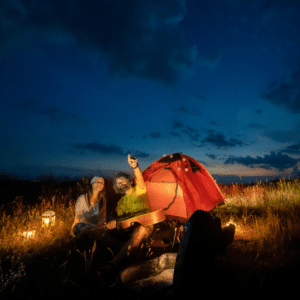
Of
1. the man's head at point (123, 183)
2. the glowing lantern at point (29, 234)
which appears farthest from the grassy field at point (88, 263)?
the man's head at point (123, 183)

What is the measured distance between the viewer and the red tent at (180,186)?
21.2 feet

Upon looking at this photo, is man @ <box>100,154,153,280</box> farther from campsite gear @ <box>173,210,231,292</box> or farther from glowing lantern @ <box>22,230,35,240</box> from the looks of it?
campsite gear @ <box>173,210,231,292</box>

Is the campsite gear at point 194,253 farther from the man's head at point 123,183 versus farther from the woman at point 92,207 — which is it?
the woman at point 92,207

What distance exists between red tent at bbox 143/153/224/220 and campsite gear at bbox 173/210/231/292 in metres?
4.12

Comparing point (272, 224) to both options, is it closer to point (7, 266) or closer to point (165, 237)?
point (165, 237)

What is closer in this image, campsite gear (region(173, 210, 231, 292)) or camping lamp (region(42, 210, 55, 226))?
campsite gear (region(173, 210, 231, 292))

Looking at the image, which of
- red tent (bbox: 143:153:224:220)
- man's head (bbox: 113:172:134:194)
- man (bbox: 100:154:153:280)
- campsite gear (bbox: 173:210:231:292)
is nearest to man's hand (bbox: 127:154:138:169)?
man (bbox: 100:154:153:280)

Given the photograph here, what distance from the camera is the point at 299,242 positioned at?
411 cm

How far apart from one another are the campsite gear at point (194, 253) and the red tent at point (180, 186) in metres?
4.12

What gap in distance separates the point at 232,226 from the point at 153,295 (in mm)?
2480

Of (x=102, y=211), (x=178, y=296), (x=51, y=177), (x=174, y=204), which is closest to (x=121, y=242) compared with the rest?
(x=102, y=211)

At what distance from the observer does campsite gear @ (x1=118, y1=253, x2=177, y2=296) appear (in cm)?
261

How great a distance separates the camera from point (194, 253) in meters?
2.06

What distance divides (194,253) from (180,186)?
4450mm
